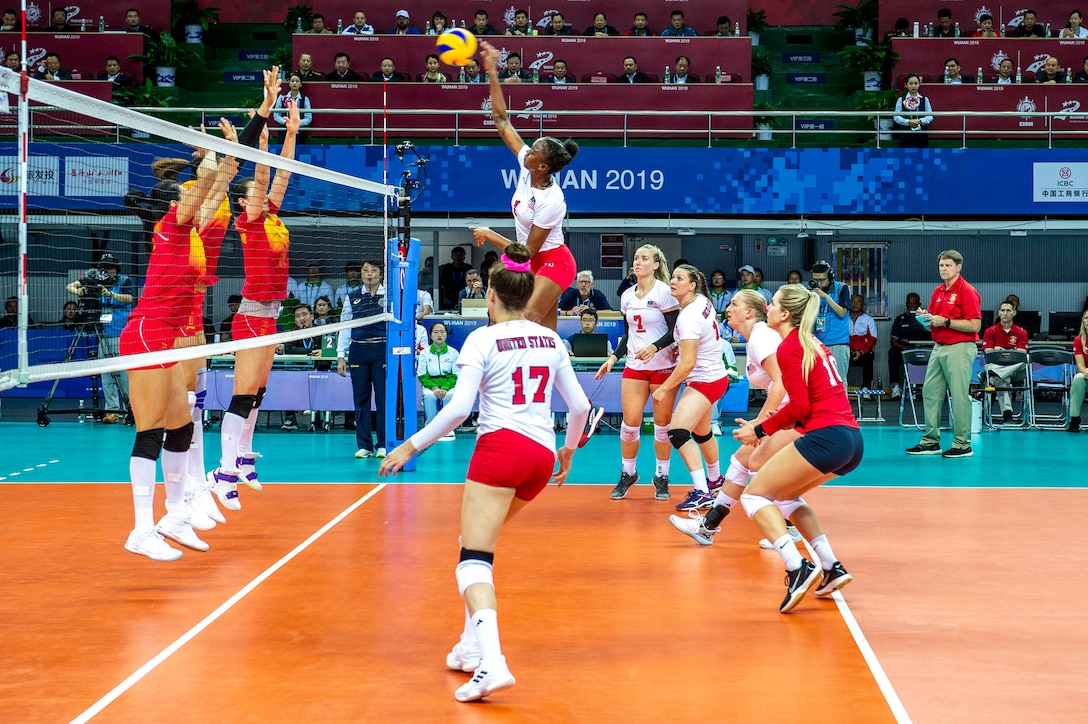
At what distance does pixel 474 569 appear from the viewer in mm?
4492

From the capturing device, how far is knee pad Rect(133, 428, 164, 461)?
6.32 meters

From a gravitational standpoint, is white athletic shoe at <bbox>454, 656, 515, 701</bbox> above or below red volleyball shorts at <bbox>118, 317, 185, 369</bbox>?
below

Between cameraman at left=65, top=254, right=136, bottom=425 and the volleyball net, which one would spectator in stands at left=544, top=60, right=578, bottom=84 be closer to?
the volleyball net

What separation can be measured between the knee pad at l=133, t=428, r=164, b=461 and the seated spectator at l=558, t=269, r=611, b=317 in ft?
31.3

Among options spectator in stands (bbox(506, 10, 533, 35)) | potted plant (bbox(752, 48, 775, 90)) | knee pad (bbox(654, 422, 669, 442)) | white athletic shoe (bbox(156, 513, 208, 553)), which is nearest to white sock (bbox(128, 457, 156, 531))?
white athletic shoe (bbox(156, 513, 208, 553))

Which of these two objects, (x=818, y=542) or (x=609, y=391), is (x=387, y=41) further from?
(x=818, y=542)

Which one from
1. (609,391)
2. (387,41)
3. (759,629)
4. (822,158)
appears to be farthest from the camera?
(387,41)

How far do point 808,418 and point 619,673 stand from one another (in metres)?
1.97

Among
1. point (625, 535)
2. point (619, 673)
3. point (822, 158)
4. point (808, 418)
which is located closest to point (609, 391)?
point (822, 158)

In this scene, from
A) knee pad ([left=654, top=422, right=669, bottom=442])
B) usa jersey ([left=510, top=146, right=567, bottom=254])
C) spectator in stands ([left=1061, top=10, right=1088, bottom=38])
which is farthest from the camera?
spectator in stands ([left=1061, top=10, right=1088, bottom=38])

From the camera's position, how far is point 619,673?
4762 millimetres

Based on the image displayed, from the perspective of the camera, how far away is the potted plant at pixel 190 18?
21.3m

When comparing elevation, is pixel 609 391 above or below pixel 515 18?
below

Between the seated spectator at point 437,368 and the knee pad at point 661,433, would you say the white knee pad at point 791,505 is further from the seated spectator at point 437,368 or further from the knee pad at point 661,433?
the seated spectator at point 437,368
